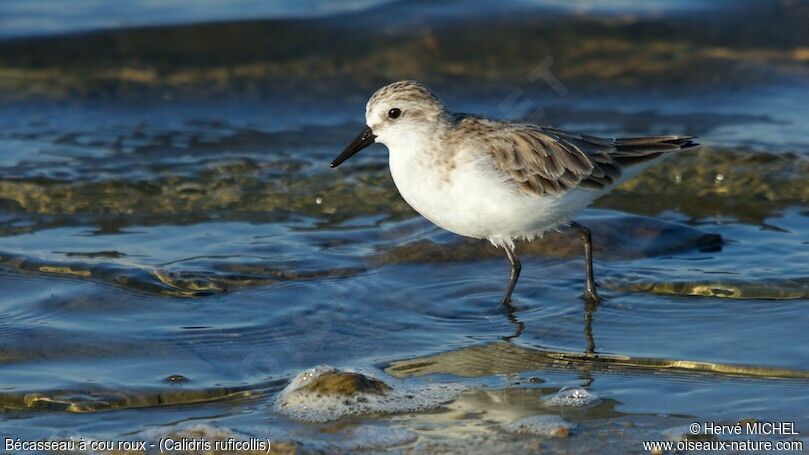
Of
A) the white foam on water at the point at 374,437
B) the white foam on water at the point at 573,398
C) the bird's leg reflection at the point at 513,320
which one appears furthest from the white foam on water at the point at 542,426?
the bird's leg reflection at the point at 513,320

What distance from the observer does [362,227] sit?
328 inches

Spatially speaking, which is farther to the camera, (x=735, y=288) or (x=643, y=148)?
(x=643, y=148)

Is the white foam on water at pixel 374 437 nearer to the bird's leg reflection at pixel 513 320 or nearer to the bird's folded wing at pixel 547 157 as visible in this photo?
the bird's leg reflection at pixel 513 320

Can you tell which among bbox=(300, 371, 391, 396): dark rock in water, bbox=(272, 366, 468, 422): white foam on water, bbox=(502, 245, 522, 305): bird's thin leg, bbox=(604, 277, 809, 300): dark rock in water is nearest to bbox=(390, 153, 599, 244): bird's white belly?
bbox=(502, 245, 522, 305): bird's thin leg

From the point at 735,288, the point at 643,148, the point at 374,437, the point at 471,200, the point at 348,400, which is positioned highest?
the point at 643,148

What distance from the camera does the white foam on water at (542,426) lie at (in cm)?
486

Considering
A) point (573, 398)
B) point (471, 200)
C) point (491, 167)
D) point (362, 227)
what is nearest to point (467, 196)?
point (471, 200)

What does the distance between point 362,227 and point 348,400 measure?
127 inches

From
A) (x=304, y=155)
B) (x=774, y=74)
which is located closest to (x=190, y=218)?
(x=304, y=155)

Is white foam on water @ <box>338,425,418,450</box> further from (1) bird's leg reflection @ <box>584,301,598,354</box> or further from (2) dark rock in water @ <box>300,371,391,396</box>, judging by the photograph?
(1) bird's leg reflection @ <box>584,301,598,354</box>

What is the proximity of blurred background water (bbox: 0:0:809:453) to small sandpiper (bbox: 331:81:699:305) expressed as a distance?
0.50 metres

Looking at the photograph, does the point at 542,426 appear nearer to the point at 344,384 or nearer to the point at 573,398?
the point at 573,398

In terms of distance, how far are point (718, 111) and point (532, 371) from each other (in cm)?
625

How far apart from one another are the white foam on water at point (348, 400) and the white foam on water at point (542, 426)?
437 mm
